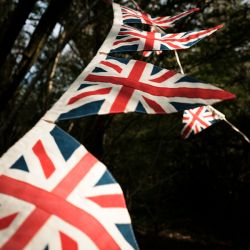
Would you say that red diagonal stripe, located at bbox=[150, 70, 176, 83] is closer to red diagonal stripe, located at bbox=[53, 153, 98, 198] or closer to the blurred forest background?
red diagonal stripe, located at bbox=[53, 153, 98, 198]

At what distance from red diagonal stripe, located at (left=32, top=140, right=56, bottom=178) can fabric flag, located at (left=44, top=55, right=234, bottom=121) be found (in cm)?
13

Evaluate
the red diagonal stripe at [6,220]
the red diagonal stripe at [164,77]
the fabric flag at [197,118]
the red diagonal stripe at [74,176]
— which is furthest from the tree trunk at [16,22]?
the red diagonal stripe at [6,220]

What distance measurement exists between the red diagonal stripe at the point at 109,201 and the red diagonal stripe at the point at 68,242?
0.13 metres

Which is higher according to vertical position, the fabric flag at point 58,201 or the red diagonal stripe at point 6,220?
the fabric flag at point 58,201

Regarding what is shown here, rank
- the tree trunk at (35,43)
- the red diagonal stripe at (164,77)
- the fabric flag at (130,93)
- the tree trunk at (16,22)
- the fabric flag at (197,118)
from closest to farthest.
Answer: the fabric flag at (130,93), the red diagonal stripe at (164,77), the tree trunk at (16,22), the tree trunk at (35,43), the fabric flag at (197,118)

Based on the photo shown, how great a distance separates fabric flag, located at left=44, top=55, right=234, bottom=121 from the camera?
4.33 feet

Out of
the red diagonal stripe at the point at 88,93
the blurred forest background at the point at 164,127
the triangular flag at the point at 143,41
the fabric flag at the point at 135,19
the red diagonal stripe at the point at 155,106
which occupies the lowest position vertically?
the blurred forest background at the point at 164,127

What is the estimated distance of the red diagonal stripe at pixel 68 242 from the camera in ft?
3.03

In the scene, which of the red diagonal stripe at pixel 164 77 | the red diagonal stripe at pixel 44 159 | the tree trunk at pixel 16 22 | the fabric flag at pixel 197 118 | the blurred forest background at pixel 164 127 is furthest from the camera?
the blurred forest background at pixel 164 127

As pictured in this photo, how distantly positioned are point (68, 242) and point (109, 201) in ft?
0.54

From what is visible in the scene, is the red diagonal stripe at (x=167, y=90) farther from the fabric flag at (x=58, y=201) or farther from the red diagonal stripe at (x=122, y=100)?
the fabric flag at (x=58, y=201)

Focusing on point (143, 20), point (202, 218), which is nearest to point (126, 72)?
point (143, 20)

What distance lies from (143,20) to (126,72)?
3.93 ft

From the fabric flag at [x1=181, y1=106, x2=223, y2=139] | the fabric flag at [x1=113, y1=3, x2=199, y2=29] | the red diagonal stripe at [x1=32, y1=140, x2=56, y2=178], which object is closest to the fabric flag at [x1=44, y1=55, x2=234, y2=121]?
the red diagonal stripe at [x1=32, y1=140, x2=56, y2=178]
